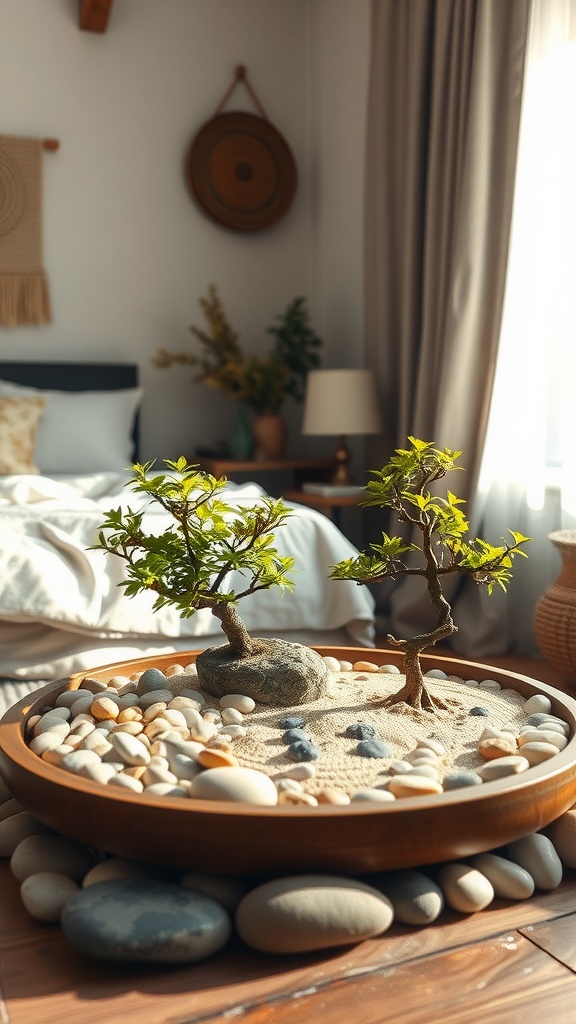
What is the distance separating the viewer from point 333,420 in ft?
12.9

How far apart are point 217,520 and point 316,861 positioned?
66 cm

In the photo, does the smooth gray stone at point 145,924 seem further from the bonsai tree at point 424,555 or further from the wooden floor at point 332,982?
the bonsai tree at point 424,555

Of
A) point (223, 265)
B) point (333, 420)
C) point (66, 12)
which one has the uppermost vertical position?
point (66, 12)

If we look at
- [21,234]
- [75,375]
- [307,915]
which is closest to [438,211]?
[75,375]

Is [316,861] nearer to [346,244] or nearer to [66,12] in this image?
[346,244]

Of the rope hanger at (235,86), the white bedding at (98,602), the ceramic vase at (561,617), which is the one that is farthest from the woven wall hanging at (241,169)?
the ceramic vase at (561,617)

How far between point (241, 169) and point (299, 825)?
4.02 m

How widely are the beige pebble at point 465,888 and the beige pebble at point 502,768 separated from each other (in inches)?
5.4

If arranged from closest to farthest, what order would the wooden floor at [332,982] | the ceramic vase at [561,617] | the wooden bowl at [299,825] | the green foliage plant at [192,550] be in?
the wooden floor at [332,982]
the wooden bowl at [299,825]
the green foliage plant at [192,550]
the ceramic vase at [561,617]

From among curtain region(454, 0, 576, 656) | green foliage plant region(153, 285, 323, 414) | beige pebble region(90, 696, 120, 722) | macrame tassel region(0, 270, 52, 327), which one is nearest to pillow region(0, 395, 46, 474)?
macrame tassel region(0, 270, 52, 327)

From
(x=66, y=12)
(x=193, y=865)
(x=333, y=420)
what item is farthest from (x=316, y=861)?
(x=66, y=12)

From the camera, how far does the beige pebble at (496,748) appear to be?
1.53 metres

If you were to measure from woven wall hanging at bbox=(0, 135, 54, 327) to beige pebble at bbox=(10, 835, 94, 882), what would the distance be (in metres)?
3.20

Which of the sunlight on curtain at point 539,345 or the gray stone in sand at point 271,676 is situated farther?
the sunlight on curtain at point 539,345
